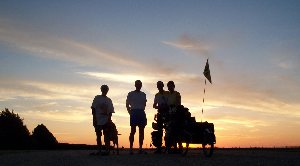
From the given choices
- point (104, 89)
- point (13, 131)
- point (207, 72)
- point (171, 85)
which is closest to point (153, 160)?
point (104, 89)

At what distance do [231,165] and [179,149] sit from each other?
5.94m

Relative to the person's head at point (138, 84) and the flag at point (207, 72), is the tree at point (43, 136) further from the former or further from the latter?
the flag at point (207, 72)

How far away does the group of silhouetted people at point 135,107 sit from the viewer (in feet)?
48.5

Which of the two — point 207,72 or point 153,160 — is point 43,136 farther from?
point 153,160

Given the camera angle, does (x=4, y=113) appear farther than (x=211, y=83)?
Yes

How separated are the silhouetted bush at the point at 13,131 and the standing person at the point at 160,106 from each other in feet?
79.4

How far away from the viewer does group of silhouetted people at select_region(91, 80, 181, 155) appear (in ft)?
48.5

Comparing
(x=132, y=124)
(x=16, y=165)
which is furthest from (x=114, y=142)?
(x=16, y=165)

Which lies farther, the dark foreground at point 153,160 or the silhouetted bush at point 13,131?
the silhouetted bush at point 13,131

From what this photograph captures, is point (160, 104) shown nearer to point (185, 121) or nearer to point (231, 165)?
point (185, 121)

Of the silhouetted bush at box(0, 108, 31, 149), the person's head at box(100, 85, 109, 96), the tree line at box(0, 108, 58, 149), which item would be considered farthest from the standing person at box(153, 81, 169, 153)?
the tree line at box(0, 108, 58, 149)

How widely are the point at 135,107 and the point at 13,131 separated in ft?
99.3

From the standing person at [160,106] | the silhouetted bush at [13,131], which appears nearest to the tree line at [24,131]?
the silhouetted bush at [13,131]

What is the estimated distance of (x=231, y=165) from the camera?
30.7 ft
